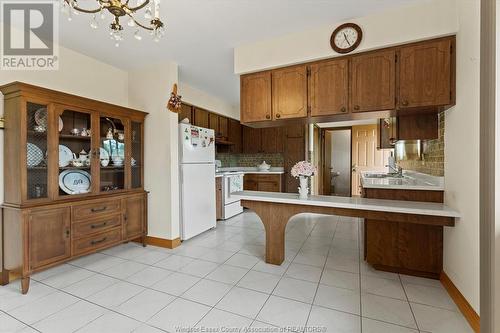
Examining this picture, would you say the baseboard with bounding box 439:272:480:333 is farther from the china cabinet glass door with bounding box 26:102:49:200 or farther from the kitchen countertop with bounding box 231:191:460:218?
the china cabinet glass door with bounding box 26:102:49:200

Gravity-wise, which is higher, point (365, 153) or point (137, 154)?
point (365, 153)

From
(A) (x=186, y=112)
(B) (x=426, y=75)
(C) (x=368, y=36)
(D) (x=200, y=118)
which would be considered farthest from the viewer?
(D) (x=200, y=118)

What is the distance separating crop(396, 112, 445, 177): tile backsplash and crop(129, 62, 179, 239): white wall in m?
3.05

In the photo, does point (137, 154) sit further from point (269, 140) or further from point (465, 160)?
point (465, 160)

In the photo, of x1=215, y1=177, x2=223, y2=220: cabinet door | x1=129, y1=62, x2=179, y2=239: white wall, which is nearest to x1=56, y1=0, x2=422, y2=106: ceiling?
x1=129, y1=62, x2=179, y2=239: white wall

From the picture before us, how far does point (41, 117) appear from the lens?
227cm

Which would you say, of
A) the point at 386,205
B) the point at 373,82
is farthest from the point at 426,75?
the point at 386,205

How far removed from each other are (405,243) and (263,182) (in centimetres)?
342

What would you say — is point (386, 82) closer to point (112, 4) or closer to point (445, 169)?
point (445, 169)

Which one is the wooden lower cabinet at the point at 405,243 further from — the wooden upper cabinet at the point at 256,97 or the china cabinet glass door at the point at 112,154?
the china cabinet glass door at the point at 112,154

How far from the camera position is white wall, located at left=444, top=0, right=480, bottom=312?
61.9 inches

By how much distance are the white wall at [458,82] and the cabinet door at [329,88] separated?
0.42ft

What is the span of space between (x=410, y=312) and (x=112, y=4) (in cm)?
292

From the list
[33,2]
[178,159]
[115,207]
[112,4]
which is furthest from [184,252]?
[33,2]
